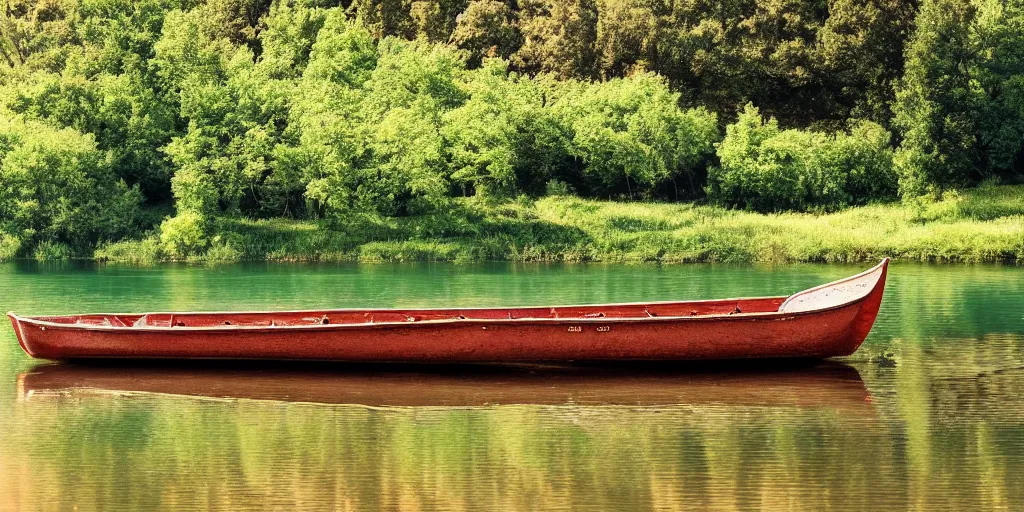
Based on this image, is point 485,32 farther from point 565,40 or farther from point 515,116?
point 515,116

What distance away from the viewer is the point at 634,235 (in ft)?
172

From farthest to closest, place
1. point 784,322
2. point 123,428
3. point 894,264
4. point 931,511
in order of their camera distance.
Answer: point 894,264
point 784,322
point 123,428
point 931,511

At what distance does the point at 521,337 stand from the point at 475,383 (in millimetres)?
1157

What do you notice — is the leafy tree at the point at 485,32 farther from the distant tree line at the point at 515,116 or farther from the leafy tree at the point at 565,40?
the distant tree line at the point at 515,116

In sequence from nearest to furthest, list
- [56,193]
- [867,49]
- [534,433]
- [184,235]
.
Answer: [534,433], [184,235], [56,193], [867,49]

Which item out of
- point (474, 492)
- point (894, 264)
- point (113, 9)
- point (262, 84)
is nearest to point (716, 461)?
→ point (474, 492)

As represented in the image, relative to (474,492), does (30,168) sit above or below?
above

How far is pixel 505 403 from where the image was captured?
2055 cm

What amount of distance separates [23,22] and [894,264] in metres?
50.9

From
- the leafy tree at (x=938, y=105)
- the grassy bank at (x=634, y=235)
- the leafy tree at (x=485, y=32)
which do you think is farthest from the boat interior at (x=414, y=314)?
the leafy tree at (x=485, y=32)

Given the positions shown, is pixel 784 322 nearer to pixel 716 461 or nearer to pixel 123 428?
pixel 716 461

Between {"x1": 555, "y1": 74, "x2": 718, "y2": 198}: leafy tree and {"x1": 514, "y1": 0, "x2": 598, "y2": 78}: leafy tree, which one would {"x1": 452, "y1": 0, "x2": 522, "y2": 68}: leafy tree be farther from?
{"x1": 555, "y1": 74, "x2": 718, "y2": 198}: leafy tree

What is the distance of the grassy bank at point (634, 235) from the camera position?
49.4m

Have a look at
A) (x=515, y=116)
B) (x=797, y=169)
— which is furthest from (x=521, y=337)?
(x=515, y=116)
